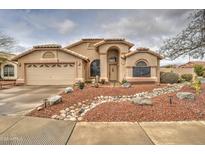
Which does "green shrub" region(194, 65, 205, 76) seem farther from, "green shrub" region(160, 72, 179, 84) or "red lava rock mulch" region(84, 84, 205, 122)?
"red lava rock mulch" region(84, 84, 205, 122)

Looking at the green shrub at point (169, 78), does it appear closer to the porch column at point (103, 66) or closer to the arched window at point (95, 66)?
the porch column at point (103, 66)

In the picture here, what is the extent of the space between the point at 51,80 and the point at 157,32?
1145 cm

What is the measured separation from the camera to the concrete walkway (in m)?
4.42

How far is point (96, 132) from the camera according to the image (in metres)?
5.02

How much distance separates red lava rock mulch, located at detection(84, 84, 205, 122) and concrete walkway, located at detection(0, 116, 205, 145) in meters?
0.43

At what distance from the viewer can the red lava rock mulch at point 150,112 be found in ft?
20.6

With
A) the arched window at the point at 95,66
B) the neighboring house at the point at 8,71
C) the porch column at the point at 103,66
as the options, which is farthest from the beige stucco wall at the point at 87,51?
the neighboring house at the point at 8,71

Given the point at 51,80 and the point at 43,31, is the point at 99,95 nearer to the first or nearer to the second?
the point at 51,80

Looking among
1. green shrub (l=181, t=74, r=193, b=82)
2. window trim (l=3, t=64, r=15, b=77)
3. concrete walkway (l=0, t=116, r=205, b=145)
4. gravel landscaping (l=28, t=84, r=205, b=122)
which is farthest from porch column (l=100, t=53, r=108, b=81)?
concrete walkway (l=0, t=116, r=205, b=145)

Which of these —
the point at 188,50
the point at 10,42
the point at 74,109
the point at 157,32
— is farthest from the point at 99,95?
the point at 10,42

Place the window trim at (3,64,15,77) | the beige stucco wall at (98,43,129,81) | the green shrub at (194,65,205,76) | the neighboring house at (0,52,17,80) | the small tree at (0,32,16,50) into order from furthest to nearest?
the window trim at (3,64,15,77), the neighboring house at (0,52,17,80), the green shrub at (194,65,205,76), the small tree at (0,32,16,50), the beige stucco wall at (98,43,129,81)

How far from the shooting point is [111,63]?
67.2 ft

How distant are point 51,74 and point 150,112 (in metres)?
13.7

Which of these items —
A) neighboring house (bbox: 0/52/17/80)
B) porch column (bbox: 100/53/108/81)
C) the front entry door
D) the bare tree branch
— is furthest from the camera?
neighboring house (bbox: 0/52/17/80)
